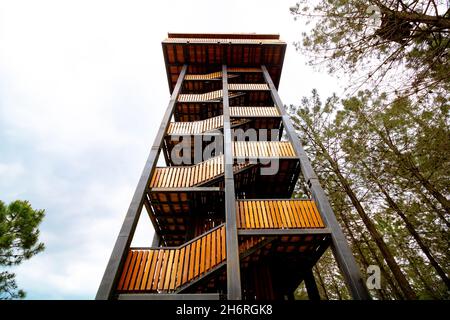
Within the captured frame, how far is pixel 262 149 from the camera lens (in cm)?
887

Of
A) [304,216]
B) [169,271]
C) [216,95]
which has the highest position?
[216,95]

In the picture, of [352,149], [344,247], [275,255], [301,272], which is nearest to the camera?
[344,247]

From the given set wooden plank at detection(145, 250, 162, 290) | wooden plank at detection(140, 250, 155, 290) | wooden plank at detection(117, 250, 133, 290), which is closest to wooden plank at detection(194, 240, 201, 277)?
wooden plank at detection(145, 250, 162, 290)

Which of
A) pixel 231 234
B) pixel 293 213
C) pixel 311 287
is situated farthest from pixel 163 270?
pixel 311 287

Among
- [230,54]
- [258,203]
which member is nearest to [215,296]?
[258,203]

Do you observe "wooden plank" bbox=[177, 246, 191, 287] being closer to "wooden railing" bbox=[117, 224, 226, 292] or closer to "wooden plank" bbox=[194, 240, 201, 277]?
"wooden railing" bbox=[117, 224, 226, 292]

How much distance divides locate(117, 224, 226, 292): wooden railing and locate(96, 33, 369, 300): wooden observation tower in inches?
1.0

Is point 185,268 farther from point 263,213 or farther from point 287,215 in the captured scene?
point 287,215

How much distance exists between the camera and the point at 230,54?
567 inches

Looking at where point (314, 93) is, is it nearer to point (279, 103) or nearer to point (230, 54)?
point (279, 103)

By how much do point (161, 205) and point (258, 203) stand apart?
4.01 metres

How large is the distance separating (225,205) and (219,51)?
1142 cm

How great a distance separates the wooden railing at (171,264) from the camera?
5371 millimetres

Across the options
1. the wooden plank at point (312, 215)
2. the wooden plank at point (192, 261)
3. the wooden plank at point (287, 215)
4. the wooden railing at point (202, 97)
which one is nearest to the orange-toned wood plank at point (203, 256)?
the wooden plank at point (192, 261)
